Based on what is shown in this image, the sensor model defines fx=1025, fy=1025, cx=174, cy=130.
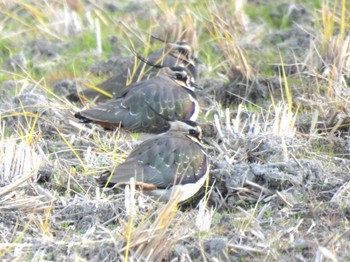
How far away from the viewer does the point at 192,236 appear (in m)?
6.68

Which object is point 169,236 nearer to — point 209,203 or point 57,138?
point 209,203

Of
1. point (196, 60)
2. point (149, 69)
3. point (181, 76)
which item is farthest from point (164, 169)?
point (196, 60)

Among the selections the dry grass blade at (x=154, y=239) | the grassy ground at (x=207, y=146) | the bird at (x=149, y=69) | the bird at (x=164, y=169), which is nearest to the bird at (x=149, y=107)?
the grassy ground at (x=207, y=146)

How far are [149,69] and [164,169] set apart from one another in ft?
9.84

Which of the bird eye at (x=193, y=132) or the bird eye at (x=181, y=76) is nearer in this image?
the bird eye at (x=193, y=132)

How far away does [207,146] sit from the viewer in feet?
29.2

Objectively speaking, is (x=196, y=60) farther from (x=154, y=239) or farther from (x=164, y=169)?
(x=154, y=239)

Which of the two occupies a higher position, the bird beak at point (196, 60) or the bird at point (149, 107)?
the bird at point (149, 107)

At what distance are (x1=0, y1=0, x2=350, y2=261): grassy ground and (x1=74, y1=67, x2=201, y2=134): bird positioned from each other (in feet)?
0.55

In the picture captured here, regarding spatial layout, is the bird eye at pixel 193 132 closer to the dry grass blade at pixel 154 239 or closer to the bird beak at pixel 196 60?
the dry grass blade at pixel 154 239

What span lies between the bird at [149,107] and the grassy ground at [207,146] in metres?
0.17

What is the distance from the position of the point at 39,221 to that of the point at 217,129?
2521 millimetres

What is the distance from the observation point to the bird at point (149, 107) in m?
9.46

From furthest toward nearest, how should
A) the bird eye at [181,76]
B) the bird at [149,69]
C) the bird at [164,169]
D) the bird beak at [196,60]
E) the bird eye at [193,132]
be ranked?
the bird beak at [196,60] < the bird at [149,69] < the bird eye at [181,76] < the bird eye at [193,132] < the bird at [164,169]
